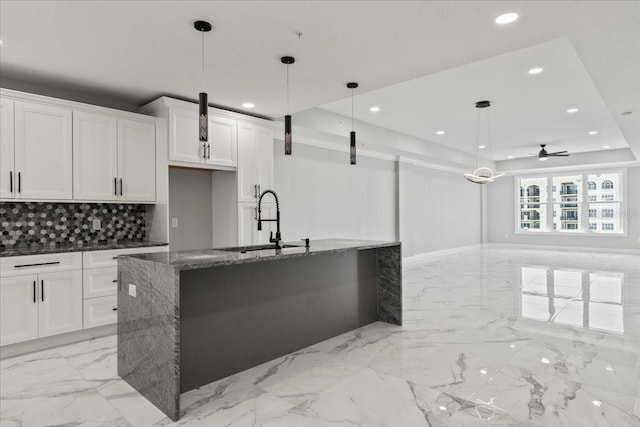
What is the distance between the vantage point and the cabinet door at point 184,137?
4562mm

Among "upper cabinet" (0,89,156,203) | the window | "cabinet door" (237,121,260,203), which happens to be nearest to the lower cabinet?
"upper cabinet" (0,89,156,203)

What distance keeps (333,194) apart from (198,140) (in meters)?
3.14

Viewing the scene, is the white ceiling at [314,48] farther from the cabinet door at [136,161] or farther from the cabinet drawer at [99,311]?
the cabinet drawer at [99,311]

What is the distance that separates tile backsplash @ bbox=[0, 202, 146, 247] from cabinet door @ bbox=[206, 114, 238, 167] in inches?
44.9

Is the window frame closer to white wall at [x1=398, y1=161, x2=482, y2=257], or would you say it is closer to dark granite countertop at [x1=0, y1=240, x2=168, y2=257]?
white wall at [x1=398, y1=161, x2=482, y2=257]

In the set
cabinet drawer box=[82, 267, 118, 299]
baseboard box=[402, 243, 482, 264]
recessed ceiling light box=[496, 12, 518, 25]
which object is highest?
recessed ceiling light box=[496, 12, 518, 25]

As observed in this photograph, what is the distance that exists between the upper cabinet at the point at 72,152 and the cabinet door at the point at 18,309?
82cm

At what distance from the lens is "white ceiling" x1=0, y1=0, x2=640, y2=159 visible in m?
2.79

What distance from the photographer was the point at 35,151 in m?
Answer: 3.79

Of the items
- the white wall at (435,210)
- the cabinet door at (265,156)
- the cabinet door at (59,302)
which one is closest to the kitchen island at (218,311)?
the cabinet door at (59,302)

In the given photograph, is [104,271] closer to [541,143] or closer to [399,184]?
[399,184]

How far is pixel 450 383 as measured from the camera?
8.92 feet

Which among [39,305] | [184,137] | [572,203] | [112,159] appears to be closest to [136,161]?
[112,159]

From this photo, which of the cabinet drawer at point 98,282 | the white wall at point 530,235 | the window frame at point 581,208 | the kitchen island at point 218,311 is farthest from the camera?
the window frame at point 581,208
